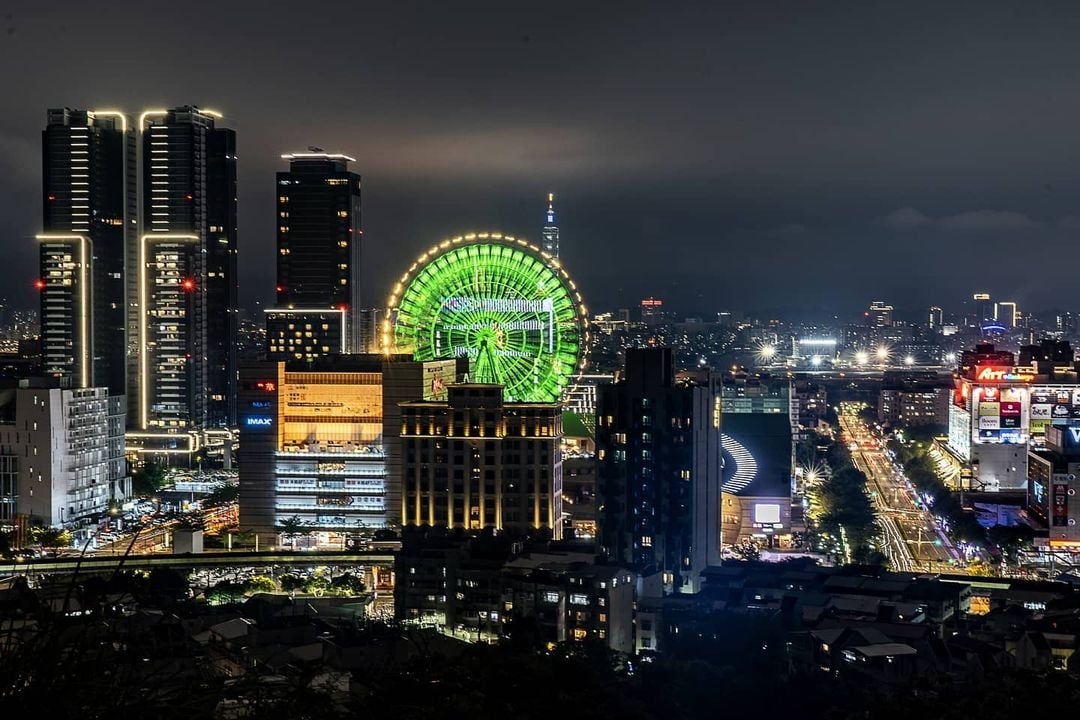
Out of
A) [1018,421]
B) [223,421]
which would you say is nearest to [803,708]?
[1018,421]

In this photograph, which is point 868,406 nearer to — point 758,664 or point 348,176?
point 348,176

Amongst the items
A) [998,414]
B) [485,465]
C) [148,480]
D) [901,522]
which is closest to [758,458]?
[901,522]

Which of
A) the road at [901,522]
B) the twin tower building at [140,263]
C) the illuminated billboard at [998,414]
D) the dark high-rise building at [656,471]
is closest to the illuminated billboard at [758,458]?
the road at [901,522]

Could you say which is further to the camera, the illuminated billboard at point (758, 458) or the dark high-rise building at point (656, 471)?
the illuminated billboard at point (758, 458)

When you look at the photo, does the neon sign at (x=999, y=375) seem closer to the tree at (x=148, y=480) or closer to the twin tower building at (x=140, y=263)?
the tree at (x=148, y=480)

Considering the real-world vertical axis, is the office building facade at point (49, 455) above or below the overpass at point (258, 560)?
above

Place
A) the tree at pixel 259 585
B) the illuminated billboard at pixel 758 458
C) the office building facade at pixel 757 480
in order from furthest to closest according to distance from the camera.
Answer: the illuminated billboard at pixel 758 458 → the office building facade at pixel 757 480 → the tree at pixel 259 585

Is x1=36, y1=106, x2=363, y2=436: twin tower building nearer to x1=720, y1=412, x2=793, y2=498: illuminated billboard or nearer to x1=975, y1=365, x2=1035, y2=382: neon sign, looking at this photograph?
x1=720, y1=412, x2=793, y2=498: illuminated billboard
